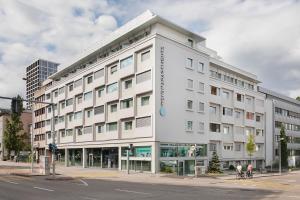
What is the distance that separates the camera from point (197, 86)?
2088 inches

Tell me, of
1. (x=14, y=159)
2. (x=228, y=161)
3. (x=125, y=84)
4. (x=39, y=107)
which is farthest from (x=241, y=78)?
(x=14, y=159)

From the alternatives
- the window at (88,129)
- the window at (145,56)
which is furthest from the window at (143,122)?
the window at (88,129)

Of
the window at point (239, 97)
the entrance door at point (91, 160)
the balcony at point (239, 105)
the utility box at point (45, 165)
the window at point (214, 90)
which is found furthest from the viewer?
the window at point (239, 97)

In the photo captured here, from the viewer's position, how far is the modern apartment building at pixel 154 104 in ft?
156

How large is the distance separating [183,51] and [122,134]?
14005 millimetres

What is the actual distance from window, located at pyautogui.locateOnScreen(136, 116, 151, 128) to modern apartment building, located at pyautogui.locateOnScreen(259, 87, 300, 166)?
121 ft

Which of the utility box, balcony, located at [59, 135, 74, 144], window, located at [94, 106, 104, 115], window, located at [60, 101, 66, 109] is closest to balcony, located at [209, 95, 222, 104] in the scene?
window, located at [94, 106, 104, 115]

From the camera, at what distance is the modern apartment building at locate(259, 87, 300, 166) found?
7762 cm

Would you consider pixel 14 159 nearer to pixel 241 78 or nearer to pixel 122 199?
pixel 241 78

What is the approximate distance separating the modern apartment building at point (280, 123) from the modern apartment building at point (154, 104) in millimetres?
5916

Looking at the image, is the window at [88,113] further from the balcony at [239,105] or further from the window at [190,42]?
the balcony at [239,105]

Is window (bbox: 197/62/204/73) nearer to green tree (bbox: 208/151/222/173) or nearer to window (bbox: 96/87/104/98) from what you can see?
green tree (bbox: 208/151/222/173)

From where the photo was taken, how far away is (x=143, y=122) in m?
48.3

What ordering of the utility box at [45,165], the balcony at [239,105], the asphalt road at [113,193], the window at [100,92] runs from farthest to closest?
the balcony at [239,105], the window at [100,92], the utility box at [45,165], the asphalt road at [113,193]
